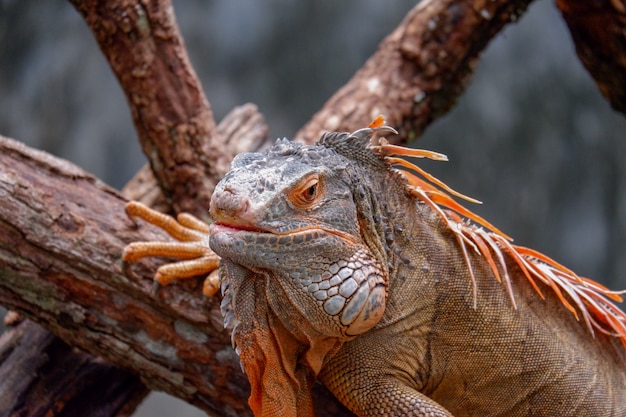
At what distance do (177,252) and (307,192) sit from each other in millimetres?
912

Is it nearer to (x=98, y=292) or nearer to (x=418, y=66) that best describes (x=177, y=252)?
(x=98, y=292)

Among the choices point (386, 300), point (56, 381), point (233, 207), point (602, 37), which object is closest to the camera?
point (233, 207)

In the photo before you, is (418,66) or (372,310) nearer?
(372,310)

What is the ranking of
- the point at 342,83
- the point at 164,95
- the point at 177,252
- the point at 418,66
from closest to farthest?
the point at 177,252 → the point at 164,95 → the point at 418,66 → the point at 342,83

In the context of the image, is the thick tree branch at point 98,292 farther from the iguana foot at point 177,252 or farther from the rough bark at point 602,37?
the rough bark at point 602,37

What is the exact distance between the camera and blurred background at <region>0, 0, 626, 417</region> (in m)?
5.82

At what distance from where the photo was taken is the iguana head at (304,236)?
64.6 inches

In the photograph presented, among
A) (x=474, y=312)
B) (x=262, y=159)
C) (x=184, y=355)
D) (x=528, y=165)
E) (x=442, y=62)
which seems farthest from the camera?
(x=528, y=165)

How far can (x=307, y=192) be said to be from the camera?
1.71 m

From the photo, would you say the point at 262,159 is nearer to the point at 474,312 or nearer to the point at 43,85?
the point at 474,312

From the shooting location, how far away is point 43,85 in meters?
5.90

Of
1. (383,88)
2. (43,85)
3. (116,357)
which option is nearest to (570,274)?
(116,357)

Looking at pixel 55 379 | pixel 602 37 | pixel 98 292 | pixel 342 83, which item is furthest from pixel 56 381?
pixel 342 83

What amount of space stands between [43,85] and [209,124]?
11.0 ft
